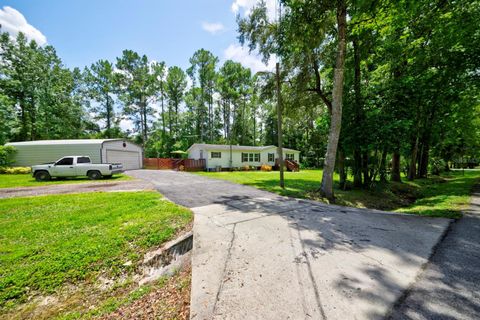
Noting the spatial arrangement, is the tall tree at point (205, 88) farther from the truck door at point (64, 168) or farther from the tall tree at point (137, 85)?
the truck door at point (64, 168)

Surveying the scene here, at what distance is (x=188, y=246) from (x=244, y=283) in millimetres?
1724

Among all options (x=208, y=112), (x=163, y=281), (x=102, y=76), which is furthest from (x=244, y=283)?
(x=102, y=76)

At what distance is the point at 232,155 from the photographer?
22.1 m

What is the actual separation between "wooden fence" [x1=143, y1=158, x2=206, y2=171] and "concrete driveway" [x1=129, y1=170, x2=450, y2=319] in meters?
16.2

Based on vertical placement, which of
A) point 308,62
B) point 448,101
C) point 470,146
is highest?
point 308,62

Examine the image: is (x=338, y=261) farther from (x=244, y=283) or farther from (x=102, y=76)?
(x=102, y=76)

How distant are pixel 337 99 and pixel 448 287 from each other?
6392 mm

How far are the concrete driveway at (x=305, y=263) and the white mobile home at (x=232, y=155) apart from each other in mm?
16163

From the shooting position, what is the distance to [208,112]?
111 feet

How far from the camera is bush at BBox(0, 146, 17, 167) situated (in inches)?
581

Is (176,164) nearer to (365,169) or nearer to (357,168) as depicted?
(357,168)

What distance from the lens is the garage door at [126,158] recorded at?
57.3ft

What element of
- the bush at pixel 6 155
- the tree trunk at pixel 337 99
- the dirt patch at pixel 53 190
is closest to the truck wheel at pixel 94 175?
the dirt patch at pixel 53 190

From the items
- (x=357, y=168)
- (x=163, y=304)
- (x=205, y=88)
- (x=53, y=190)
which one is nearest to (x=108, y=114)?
(x=205, y=88)
